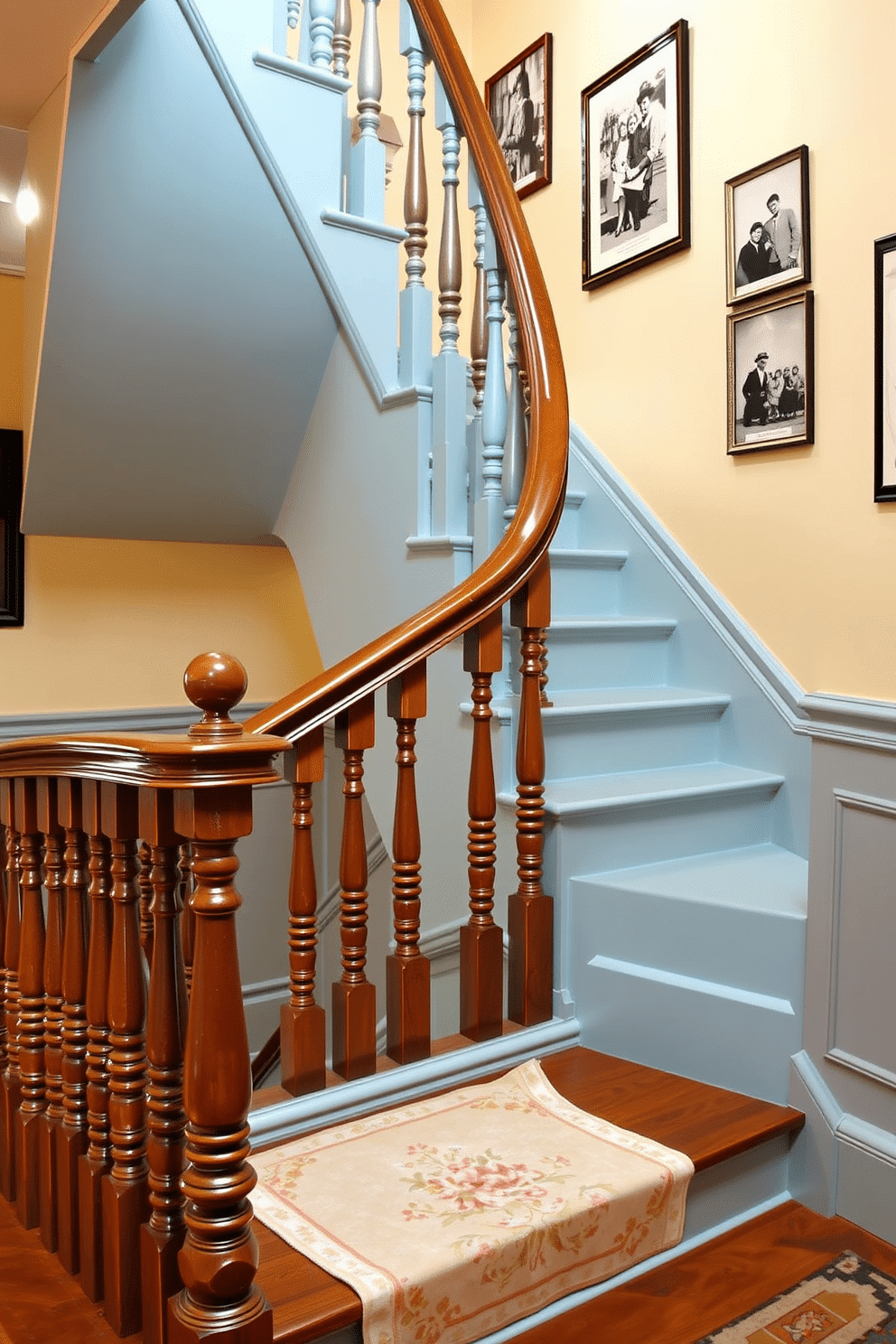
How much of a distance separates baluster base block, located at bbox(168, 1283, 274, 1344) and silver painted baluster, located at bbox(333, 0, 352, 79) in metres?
2.75

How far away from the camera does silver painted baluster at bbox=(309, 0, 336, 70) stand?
2.72 meters

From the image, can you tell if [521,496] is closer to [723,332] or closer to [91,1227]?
[723,332]

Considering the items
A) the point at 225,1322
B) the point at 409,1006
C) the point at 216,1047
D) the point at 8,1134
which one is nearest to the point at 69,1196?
the point at 8,1134

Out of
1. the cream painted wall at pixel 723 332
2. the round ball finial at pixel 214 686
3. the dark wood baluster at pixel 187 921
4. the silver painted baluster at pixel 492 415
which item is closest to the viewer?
the round ball finial at pixel 214 686

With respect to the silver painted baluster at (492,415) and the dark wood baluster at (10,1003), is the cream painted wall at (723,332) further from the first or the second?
the dark wood baluster at (10,1003)

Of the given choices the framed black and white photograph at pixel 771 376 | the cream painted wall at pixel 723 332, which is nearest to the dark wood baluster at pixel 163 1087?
the cream painted wall at pixel 723 332

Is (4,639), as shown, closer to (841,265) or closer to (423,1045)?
(423,1045)

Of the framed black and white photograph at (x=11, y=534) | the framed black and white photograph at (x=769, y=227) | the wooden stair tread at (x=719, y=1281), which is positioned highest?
the framed black and white photograph at (x=769, y=227)

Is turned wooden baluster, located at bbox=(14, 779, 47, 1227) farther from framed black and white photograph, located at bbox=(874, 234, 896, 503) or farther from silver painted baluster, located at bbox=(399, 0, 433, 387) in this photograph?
framed black and white photograph, located at bbox=(874, 234, 896, 503)

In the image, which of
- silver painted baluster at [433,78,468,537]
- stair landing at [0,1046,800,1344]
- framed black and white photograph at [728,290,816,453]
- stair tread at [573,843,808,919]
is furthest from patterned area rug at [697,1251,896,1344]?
framed black and white photograph at [728,290,816,453]

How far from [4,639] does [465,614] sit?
2362 mm

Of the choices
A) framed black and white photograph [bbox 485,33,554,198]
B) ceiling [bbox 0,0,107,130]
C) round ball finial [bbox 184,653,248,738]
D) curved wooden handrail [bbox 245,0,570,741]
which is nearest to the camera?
round ball finial [bbox 184,653,248,738]

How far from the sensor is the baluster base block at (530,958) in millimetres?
2143

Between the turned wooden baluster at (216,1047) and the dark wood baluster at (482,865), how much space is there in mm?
928
